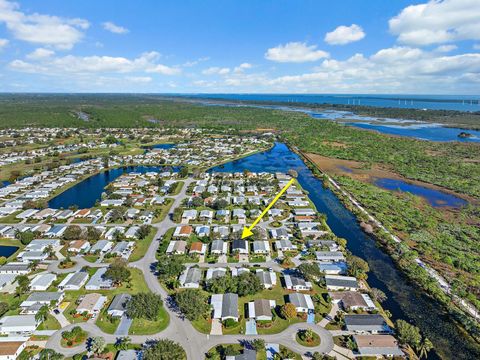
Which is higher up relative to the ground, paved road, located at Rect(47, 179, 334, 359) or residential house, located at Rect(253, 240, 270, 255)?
residential house, located at Rect(253, 240, 270, 255)

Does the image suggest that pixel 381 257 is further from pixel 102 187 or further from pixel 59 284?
pixel 102 187

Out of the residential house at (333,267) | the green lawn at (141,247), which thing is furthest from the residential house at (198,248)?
the residential house at (333,267)

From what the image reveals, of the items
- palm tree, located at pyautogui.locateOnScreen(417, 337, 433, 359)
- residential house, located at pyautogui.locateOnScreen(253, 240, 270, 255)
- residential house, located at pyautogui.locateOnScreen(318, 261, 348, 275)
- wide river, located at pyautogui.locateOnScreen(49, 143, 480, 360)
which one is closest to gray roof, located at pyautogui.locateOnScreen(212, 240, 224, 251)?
residential house, located at pyautogui.locateOnScreen(253, 240, 270, 255)

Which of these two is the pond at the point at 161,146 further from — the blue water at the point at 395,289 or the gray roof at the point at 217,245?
the gray roof at the point at 217,245

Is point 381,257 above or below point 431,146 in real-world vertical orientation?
below

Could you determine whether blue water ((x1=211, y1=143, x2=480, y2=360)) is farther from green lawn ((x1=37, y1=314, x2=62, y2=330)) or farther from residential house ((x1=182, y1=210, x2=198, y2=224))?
green lawn ((x1=37, y1=314, x2=62, y2=330))

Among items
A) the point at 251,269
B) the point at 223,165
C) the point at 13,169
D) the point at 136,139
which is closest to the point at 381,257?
the point at 251,269

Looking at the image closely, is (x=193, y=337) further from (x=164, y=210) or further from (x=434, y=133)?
(x=434, y=133)
